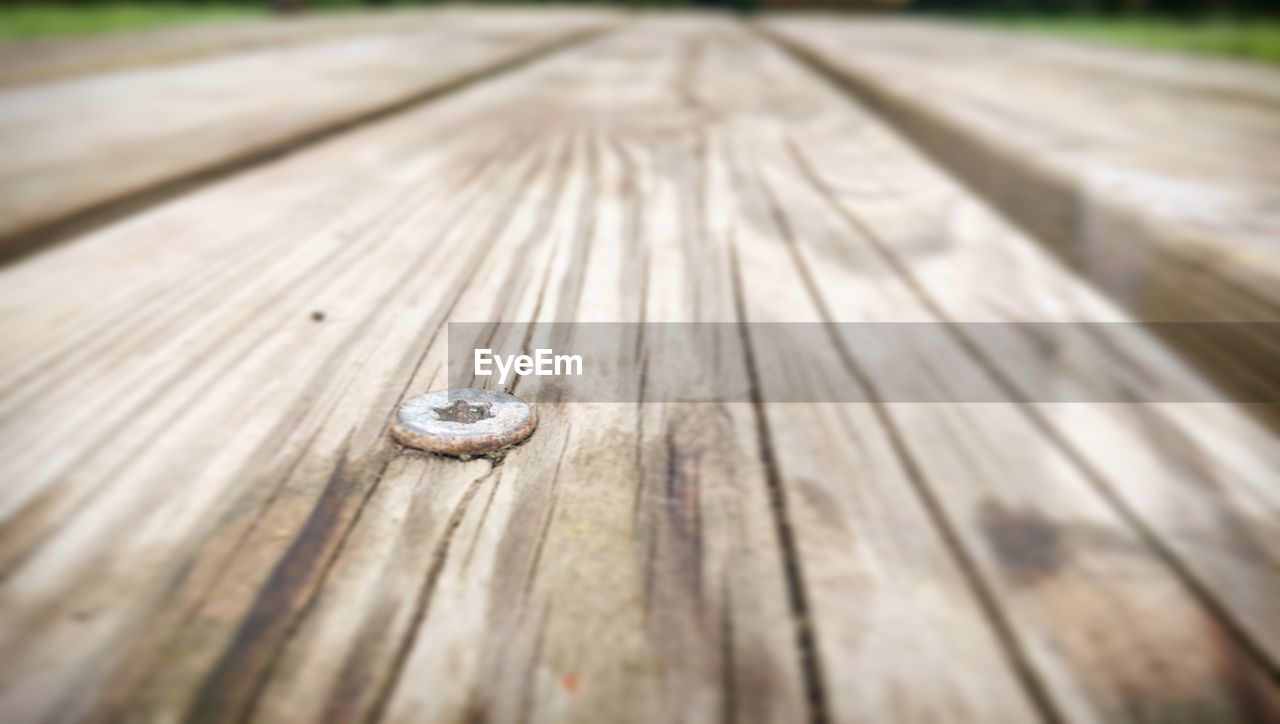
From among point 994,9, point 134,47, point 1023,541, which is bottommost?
point 1023,541

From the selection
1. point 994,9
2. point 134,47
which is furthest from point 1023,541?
point 994,9

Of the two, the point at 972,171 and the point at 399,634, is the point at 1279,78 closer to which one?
the point at 972,171

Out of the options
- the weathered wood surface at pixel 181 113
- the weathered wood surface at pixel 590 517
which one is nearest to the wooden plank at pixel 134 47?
the weathered wood surface at pixel 181 113

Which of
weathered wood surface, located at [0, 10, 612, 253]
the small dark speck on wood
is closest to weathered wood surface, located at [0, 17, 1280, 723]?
the small dark speck on wood

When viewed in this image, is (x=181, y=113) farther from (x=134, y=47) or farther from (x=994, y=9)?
(x=994, y=9)

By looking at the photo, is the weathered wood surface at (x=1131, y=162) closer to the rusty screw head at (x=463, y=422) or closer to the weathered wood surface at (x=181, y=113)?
the rusty screw head at (x=463, y=422)

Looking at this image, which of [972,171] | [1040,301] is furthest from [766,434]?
[972,171]

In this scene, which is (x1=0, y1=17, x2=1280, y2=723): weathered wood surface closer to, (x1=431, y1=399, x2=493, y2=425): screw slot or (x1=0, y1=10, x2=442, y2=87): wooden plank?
(x1=431, y1=399, x2=493, y2=425): screw slot
